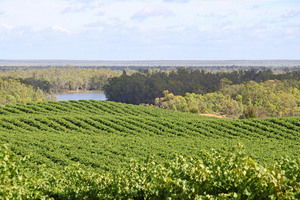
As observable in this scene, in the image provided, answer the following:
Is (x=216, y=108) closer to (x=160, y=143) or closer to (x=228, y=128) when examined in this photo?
(x=228, y=128)

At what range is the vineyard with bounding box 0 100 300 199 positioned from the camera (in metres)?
4.86

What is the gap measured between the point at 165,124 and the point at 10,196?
19734 mm

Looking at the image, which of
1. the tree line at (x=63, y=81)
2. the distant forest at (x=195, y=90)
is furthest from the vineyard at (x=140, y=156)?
the tree line at (x=63, y=81)

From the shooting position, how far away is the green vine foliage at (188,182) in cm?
448

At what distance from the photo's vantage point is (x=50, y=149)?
51.5ft

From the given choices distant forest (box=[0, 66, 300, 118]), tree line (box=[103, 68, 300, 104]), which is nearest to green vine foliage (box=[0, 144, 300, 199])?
distant forest (box=[0, 66, 300, 118])

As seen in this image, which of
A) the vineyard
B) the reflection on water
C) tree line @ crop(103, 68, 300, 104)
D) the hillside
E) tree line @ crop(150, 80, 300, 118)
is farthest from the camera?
the reflection on water

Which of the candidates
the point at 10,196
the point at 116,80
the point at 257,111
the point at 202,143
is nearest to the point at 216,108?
the point at 257,111

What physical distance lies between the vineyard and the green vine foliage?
15 mm

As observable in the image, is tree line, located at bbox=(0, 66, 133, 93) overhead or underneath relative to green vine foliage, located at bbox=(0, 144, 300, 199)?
underneath

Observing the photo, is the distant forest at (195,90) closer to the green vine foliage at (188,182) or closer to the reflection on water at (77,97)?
the reflection on water at (77,97)

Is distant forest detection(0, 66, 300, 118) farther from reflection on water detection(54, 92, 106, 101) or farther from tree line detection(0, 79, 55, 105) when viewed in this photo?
reflection on water detection(54, 92, 106, 101)

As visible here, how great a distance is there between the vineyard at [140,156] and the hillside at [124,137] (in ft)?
0.16

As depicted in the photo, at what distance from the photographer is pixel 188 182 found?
16.4 ft
